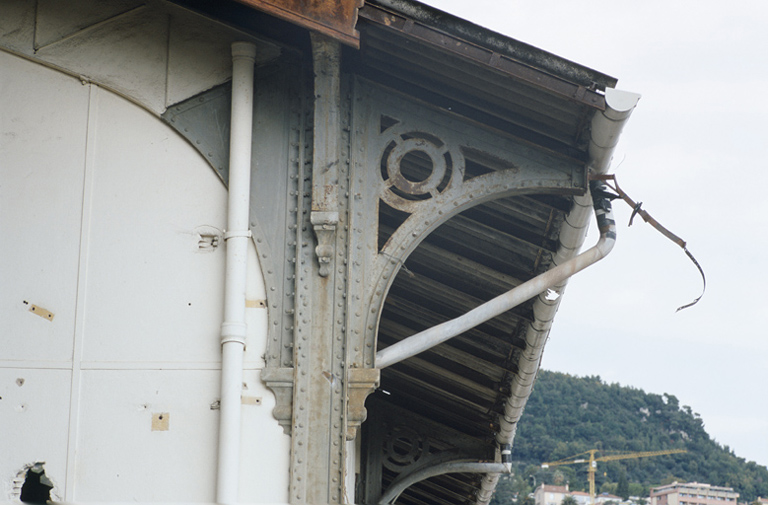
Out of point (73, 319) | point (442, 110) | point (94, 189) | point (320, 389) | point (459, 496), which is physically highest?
point (442, 110)

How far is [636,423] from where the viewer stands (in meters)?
107

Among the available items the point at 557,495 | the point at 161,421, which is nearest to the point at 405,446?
the point at 161,421

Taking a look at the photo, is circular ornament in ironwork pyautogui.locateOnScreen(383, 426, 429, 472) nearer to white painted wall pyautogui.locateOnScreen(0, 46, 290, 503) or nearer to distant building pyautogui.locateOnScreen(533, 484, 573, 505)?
white painted wall pyautogui.locateOnScreen(0, 46, 290, 503)

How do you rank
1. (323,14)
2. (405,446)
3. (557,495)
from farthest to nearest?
(557,495) < (405,446) < (323,14)

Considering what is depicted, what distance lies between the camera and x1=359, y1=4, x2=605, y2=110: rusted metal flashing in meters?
6.17

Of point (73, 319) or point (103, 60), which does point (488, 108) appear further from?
point (73, 319)

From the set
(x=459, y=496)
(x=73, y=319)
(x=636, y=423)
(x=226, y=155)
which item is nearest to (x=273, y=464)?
(x=73, y=319)

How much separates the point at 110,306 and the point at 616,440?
100 metres

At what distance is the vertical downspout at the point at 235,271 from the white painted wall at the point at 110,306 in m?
0.12

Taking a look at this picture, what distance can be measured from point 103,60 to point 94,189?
95cm

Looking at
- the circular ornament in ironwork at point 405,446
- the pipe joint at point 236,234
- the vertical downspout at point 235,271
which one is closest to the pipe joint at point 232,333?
the vertical downspout at point 235,271

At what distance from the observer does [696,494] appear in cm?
9162

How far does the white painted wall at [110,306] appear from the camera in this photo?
6.02 m

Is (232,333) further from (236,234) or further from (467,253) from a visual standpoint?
A: (467,253)
